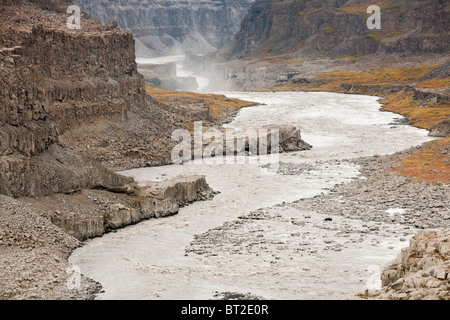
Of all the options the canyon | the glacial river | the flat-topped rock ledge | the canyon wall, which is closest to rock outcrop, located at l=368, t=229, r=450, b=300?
the canyon

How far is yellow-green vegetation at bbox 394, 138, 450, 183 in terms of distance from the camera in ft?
252

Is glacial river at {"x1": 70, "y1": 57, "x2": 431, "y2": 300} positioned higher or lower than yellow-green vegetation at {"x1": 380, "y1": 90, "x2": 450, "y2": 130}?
lower

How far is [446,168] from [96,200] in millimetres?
43391

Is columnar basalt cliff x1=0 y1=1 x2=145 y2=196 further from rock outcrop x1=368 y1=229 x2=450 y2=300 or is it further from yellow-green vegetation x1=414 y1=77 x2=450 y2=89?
yellow-green vegetation x1=414 y1=77 x2=450 y2=89

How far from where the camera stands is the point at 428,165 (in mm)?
83562

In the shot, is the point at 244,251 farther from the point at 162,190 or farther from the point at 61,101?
the point at 61,101

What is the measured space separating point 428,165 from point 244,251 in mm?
39662

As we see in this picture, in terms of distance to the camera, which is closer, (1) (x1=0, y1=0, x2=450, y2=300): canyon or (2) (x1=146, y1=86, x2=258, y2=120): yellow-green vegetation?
(1) (x1=0, y1=0, x2=450, y2=300): canyon

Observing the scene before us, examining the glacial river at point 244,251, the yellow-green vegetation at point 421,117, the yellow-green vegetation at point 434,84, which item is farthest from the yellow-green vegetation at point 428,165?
the yellow-green vegetation at point 434,84

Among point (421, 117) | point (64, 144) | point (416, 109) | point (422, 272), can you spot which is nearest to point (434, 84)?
point (416, 109)

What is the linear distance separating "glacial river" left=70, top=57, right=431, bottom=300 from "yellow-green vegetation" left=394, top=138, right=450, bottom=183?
21.3 feet

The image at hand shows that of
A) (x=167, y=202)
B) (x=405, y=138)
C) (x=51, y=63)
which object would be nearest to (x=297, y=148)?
(x=405, y=138)

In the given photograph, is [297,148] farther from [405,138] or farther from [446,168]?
[446,168]

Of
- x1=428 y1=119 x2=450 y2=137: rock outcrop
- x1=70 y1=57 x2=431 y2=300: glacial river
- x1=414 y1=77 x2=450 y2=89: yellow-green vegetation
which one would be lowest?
x1=70 y1=57 x2=431 y2=300: glacial river
